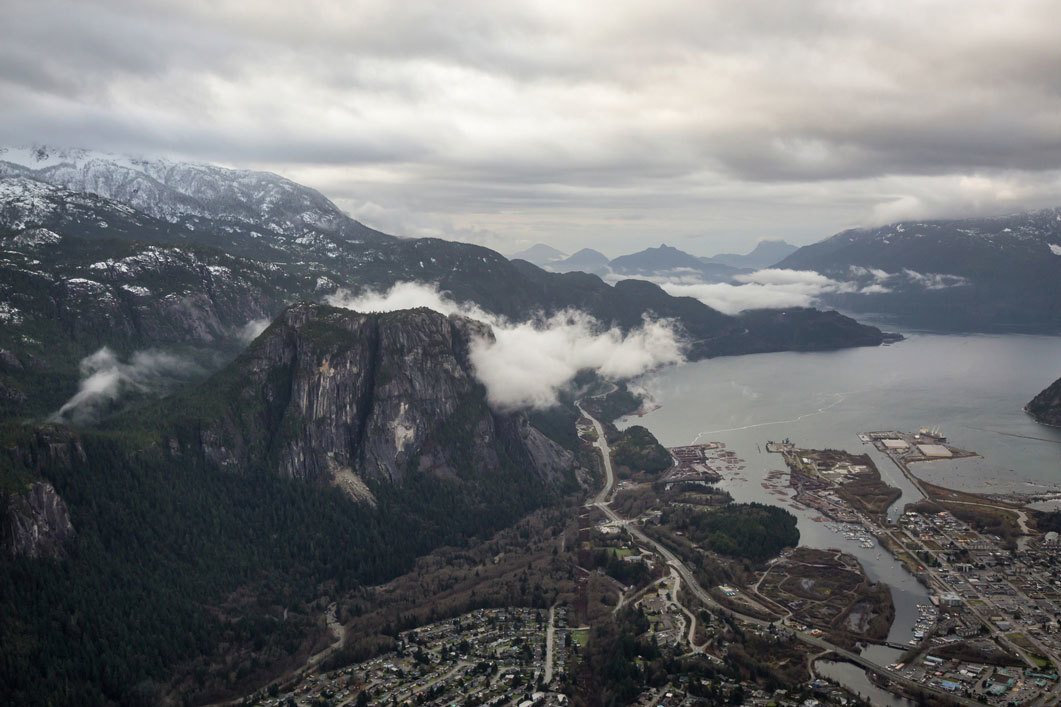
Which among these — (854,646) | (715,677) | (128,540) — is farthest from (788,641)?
(128,540)

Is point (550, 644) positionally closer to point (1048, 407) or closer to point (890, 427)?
point (890, 427)

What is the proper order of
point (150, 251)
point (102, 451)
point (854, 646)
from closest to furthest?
1. point (854, 646)
2. point (102, 451)
3. point (150, 251)

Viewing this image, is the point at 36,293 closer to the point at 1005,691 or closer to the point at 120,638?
the point at 120,638

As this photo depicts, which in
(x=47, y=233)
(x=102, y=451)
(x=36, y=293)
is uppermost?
(x=47, y=233)

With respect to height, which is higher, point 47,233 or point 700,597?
point 47,233

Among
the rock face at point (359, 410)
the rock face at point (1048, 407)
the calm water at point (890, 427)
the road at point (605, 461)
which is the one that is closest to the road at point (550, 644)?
the calm water at point (890, 427)

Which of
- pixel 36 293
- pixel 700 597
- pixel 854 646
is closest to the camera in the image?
pixel 854 646
